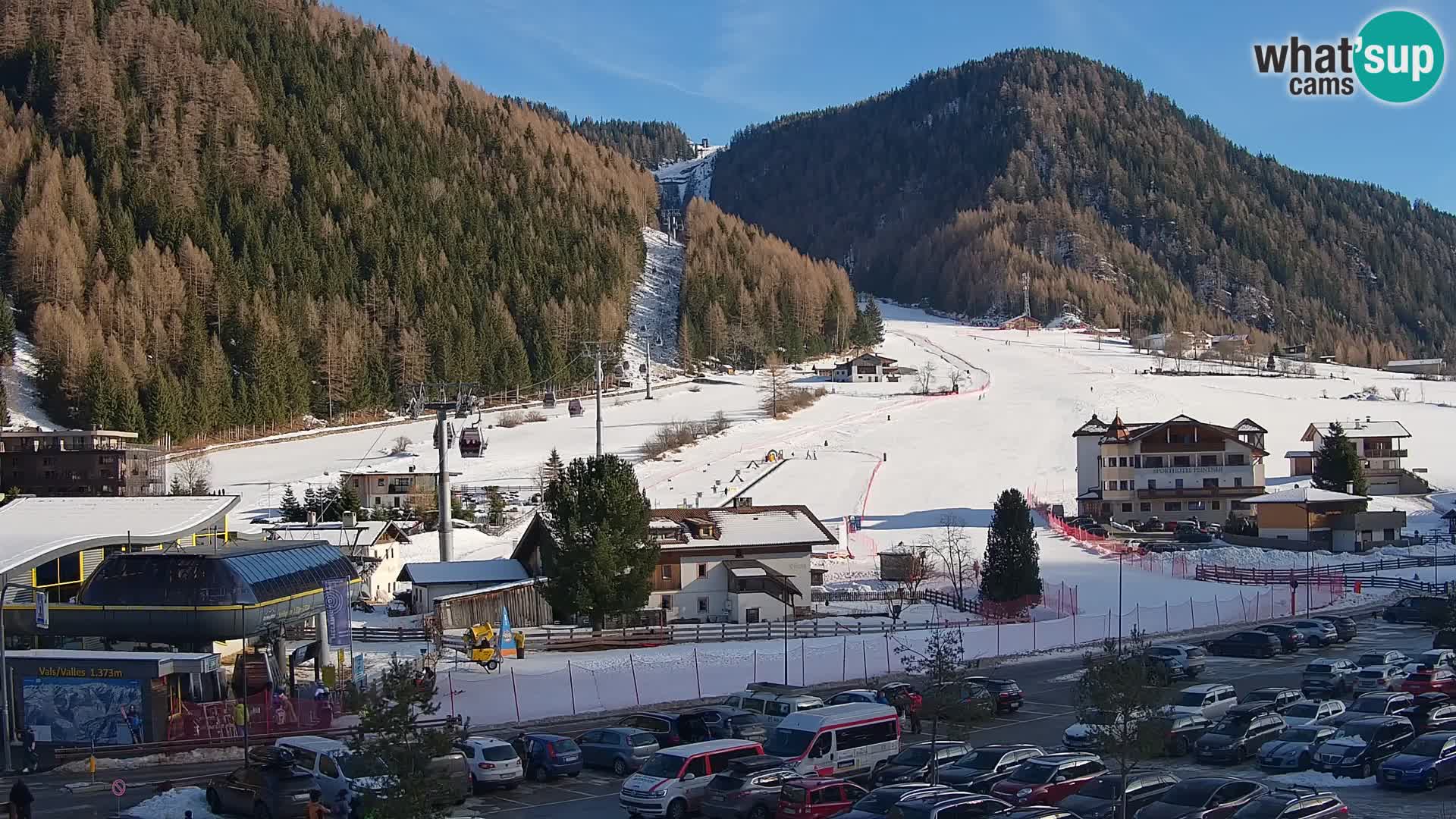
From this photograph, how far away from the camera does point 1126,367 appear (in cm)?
14688

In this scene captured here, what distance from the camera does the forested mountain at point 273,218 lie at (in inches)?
4382

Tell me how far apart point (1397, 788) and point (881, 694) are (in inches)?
427

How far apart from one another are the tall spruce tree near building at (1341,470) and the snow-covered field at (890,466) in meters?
2.35

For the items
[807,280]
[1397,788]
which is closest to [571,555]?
[1397,788]

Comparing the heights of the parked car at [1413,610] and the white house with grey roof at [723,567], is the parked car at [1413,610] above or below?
below

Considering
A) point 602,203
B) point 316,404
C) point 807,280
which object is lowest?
point 316,404

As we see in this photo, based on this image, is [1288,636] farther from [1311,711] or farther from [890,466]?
[890,466]

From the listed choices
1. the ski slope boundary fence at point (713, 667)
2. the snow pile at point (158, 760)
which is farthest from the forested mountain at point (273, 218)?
the snow pile at point (158, 760)

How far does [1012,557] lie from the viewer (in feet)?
149

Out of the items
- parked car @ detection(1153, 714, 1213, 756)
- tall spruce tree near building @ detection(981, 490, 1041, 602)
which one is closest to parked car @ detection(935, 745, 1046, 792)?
parked car @ detection(1153, 714, 1213, 756)

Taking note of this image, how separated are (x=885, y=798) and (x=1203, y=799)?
4.43 m

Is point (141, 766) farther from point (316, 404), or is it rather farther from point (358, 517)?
point (316, 404)

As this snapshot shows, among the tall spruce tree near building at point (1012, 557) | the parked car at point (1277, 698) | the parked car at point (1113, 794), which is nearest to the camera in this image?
the parked car at point (1113, 794)

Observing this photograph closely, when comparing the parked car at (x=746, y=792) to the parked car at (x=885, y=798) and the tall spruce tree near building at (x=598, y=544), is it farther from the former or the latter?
the tall spruce tree near building at (x=598, y=544)
